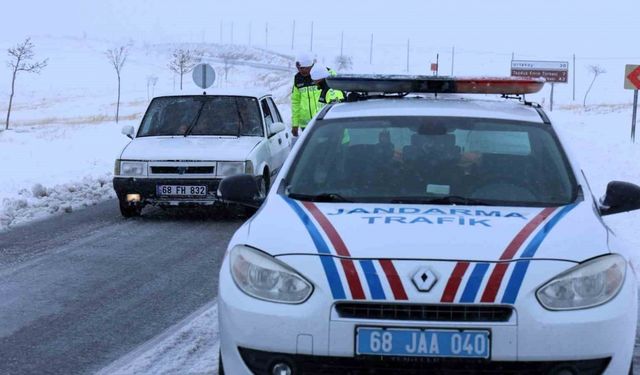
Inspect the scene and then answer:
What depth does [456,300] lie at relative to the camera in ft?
12.7

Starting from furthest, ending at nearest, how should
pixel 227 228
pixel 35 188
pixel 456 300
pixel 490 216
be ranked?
pixel 35 188 < pixel 227 228 < pixel 490 216 < pixel 456 300

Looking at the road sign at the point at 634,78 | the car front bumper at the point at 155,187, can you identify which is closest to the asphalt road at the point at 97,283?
the car front bumper at the point at 155,187

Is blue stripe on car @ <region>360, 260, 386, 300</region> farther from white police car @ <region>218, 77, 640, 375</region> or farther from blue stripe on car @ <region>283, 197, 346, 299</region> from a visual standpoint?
blue stripe on car @ <region>283, 197, 346, 299</region>

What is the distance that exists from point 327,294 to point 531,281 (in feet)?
2.70

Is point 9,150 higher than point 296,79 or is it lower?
lower

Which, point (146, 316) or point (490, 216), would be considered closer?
point (490, 216)

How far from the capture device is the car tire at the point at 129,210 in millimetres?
11740

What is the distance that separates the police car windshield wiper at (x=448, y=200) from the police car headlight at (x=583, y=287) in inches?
33.4

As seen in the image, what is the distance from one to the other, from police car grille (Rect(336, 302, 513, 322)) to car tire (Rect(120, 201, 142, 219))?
819 cm

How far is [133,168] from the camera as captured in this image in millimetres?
11555

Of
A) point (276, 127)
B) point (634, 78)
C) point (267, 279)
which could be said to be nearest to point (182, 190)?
point (276, 127)

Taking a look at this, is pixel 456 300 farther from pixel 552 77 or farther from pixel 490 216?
pixel 552 77

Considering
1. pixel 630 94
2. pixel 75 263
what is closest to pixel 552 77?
pixel 630 94

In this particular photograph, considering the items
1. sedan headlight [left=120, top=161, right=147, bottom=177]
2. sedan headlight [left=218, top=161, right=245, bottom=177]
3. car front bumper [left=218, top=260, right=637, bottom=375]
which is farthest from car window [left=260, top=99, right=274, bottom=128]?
car front bumper [left=218, top=260, right=637, bottom=375]
